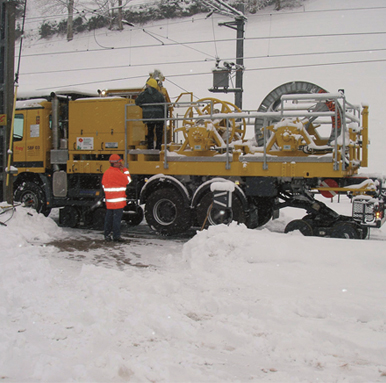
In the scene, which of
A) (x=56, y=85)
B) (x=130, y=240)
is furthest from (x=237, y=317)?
(x=56, y=85)

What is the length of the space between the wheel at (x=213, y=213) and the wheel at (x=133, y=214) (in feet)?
7.40

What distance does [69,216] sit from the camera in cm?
1084

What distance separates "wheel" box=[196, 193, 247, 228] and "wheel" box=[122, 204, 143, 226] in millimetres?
2257

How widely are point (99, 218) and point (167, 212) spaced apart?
177 centimetres

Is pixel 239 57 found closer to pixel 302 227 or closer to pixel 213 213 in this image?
pixel 213 213

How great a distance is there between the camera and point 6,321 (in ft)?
13.7

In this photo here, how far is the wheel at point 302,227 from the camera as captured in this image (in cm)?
846

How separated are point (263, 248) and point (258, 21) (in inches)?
1810

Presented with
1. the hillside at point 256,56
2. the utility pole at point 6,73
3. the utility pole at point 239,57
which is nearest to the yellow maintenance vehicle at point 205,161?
the utility pole at point 6,73

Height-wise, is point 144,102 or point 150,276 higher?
point 144,102

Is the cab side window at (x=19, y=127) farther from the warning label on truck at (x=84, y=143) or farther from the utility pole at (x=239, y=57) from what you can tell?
the utility pole at (x=239, y=57)

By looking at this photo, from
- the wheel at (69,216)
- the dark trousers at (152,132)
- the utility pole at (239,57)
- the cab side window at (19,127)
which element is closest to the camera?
the dark trousers at (152,132)

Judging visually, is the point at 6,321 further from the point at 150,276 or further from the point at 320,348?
the point at 320,348

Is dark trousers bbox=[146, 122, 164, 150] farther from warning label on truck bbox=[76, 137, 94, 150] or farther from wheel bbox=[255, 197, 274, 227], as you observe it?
wheel bbox=[255, 197, 274, 227]
